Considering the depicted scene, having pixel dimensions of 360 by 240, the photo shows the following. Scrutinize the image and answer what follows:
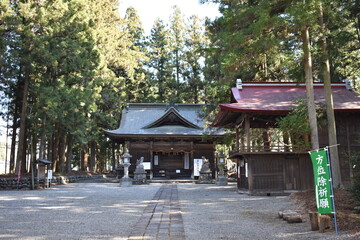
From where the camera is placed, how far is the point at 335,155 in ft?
32.0

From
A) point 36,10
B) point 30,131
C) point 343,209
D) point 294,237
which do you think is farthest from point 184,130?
point 294,237

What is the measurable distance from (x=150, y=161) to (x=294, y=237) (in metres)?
20.2

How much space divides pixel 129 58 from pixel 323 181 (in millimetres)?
28024

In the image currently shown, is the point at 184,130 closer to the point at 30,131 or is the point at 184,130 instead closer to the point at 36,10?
the point at 30,131

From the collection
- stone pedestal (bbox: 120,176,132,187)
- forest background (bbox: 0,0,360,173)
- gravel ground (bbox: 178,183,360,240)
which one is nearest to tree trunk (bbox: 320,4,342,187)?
forest background (bbox: 0,0,360,173)

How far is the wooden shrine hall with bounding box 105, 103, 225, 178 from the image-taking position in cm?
2434

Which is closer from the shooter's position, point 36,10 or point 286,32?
point 286,32

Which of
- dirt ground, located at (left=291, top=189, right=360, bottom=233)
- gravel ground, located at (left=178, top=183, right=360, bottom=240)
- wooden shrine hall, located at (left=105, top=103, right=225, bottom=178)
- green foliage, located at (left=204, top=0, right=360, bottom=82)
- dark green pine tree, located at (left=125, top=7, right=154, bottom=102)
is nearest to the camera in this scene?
gravel ground, located at (left=178, top=183, right=360, bottom=240)

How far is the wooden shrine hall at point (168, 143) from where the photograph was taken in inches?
958

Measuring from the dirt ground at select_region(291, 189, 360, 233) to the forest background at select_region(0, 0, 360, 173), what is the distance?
3708 mm

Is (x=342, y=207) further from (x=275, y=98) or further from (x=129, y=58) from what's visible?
(x=129, y=58)

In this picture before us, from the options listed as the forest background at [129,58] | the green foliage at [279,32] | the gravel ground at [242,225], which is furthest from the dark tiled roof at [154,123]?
the gravel ground at [242,225]

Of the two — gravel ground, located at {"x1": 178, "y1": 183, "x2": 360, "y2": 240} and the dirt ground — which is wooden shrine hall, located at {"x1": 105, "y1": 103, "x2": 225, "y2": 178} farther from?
gravel ground, located at {"x1": 178, "y1": 183, "x2": 360, "y2": 240}

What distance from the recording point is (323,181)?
521 cm
